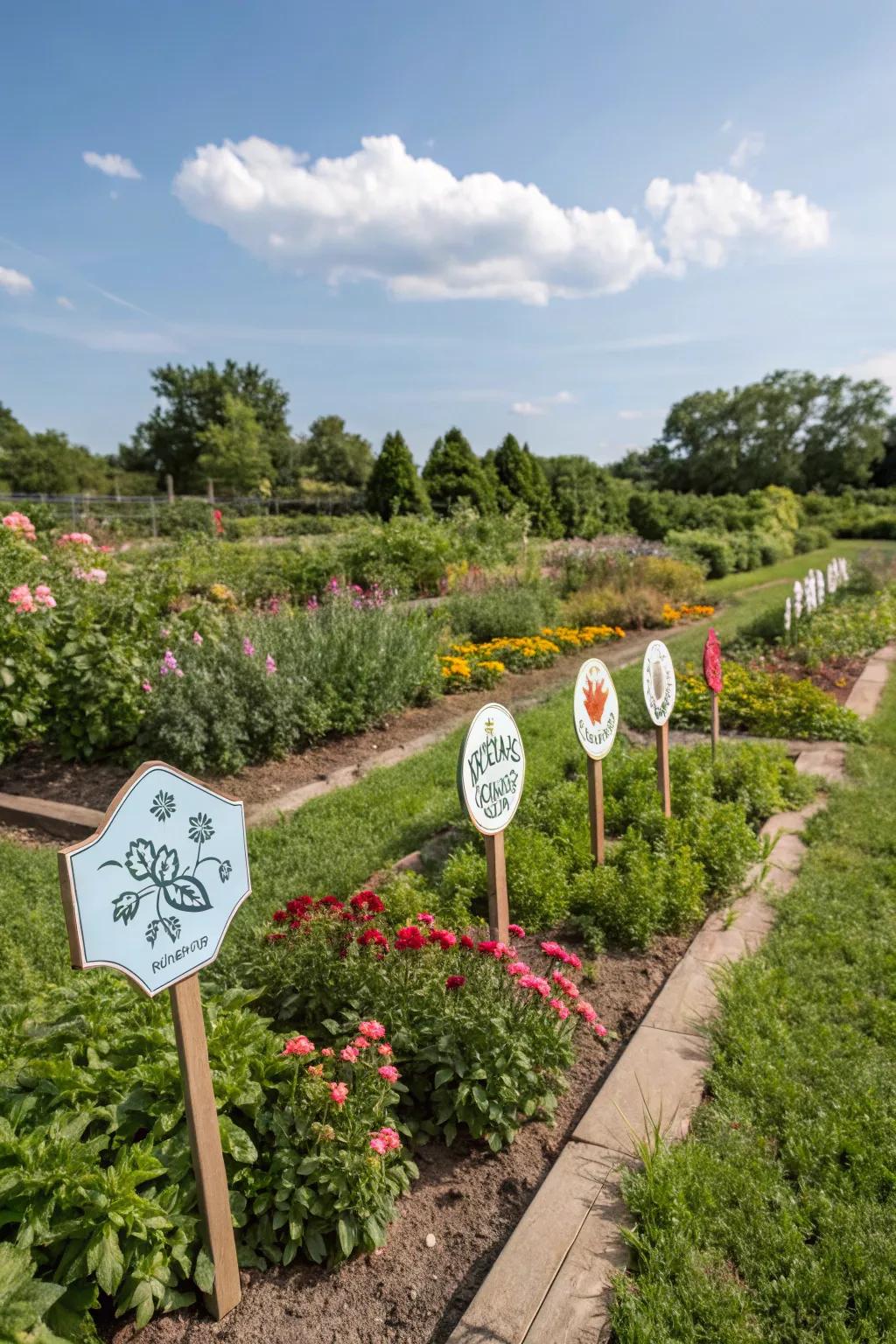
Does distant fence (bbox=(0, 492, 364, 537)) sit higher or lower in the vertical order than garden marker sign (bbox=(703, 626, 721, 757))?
higher

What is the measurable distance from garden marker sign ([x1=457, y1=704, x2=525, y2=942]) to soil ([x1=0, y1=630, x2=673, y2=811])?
247cm

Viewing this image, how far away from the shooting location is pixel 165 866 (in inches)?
66.5

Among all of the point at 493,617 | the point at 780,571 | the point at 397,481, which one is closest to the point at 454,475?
the point at 397,481

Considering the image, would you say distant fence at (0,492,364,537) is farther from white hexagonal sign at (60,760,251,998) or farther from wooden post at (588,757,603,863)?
white hexagonal sign at (60,760,251,998)

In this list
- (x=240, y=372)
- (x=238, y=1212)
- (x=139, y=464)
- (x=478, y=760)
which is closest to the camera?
(x=238, y=1212)

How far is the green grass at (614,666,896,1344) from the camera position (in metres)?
1.78

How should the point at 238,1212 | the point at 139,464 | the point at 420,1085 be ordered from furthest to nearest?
the point at 139,464 < the point at 420,1085 < the point at 238,1212

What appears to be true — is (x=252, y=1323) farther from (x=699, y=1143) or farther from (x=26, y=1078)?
(x=699, y=1143)

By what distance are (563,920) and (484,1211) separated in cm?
152

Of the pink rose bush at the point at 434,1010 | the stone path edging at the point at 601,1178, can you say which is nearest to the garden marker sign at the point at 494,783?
the pink rose bush at the point at 434,1010

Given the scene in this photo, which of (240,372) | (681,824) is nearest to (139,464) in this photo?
(240,372)

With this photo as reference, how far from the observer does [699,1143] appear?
226 centimetres

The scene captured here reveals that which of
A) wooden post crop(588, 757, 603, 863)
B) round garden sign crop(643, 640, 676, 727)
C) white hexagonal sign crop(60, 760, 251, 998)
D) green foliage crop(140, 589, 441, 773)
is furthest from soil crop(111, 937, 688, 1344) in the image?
green foliage crop(140, 589, 441, 773)

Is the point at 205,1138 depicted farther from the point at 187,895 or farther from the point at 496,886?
the point at 496,886
